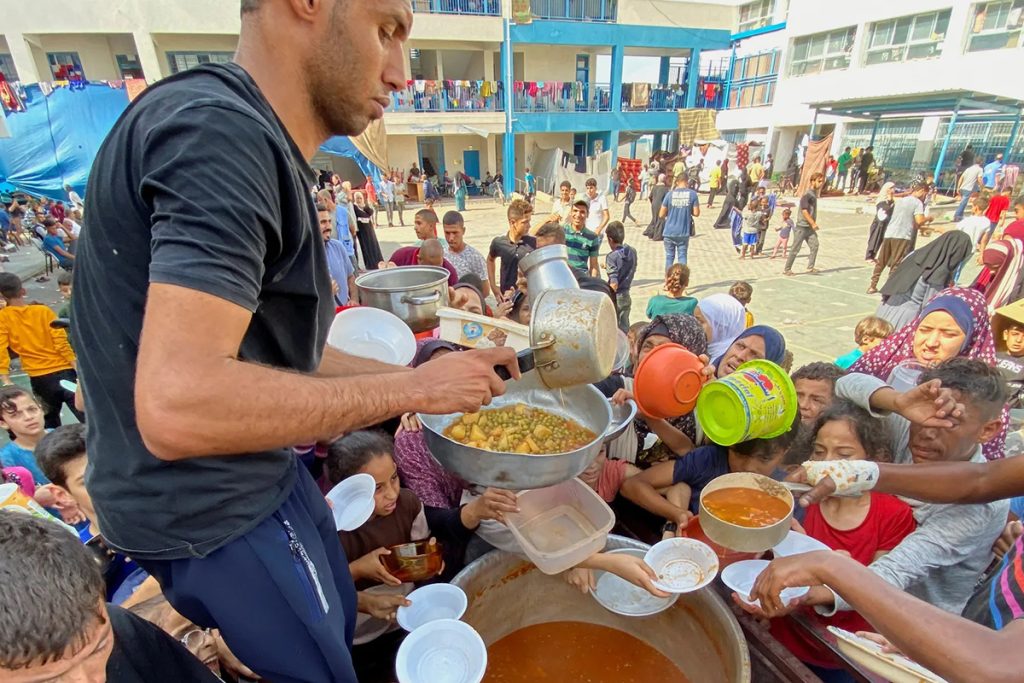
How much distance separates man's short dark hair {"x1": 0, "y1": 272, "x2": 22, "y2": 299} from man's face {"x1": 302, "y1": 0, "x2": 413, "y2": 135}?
5.53 m

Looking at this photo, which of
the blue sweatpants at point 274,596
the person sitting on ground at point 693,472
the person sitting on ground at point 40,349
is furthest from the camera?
the person sitting on ground at point 40,349

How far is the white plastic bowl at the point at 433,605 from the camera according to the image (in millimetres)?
1958

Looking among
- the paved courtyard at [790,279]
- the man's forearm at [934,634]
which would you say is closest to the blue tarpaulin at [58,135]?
the paved courtyard at [790,279]

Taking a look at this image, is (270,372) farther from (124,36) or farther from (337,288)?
(124,36)

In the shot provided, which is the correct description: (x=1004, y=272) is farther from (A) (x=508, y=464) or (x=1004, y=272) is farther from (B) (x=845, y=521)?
(A) (x=508, y=464)

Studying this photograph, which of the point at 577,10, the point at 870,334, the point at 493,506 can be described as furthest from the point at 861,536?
the point at 577,10

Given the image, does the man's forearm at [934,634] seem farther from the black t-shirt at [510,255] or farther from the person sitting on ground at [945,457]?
the black t-shirt at [510,255]

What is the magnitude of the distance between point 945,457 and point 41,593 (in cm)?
316

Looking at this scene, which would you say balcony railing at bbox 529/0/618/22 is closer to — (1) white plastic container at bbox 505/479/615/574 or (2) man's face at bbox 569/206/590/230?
(2) man's face at bbox 569/206/590/230

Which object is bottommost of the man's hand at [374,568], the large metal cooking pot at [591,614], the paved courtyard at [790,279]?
the paved courtyard at [790,279]

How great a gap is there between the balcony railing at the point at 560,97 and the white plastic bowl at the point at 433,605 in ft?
74.8

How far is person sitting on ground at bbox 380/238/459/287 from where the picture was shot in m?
4.98

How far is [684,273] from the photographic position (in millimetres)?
5152

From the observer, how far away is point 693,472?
8.46ft
